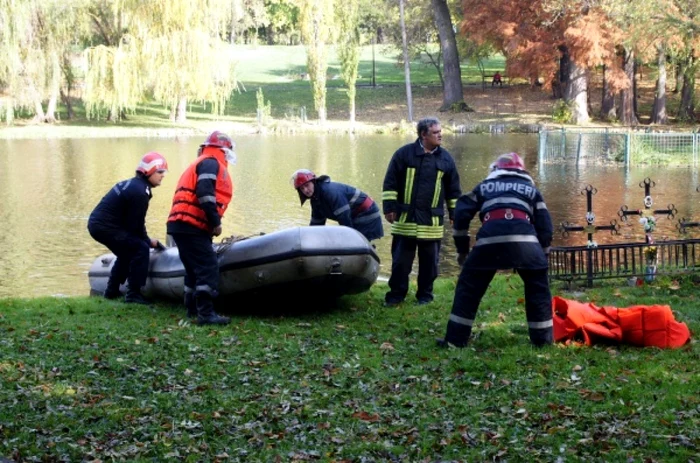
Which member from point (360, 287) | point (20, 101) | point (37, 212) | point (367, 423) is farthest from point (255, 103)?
point (367, 423)

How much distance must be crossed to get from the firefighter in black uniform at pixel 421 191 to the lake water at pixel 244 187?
465 centimetres

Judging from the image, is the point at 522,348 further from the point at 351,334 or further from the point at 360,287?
the point at 360,287

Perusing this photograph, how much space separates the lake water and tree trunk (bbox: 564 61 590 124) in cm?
550

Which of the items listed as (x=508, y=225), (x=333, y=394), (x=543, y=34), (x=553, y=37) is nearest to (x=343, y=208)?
(x=508, y=225)

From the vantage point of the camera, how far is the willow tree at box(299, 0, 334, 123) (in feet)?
155

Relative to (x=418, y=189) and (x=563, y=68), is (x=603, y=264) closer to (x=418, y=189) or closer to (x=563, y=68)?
(x=418, y=189)

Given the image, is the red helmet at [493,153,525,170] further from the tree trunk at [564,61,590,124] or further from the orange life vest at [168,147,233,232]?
the tree trunk at [564,61,590,124]

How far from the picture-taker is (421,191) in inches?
384

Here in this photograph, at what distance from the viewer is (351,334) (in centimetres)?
876

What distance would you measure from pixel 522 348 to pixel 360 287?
2.53m

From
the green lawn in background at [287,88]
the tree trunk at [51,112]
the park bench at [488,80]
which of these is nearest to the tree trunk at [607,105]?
the park bench at [488,80]

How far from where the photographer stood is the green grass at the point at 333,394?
18.1 ft

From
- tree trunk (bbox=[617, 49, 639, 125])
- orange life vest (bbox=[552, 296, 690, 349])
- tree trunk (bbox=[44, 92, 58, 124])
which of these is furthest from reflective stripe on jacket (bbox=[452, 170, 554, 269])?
tree trunk (bbox=[44, 92, 58, 124])

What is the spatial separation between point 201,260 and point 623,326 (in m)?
3.96
